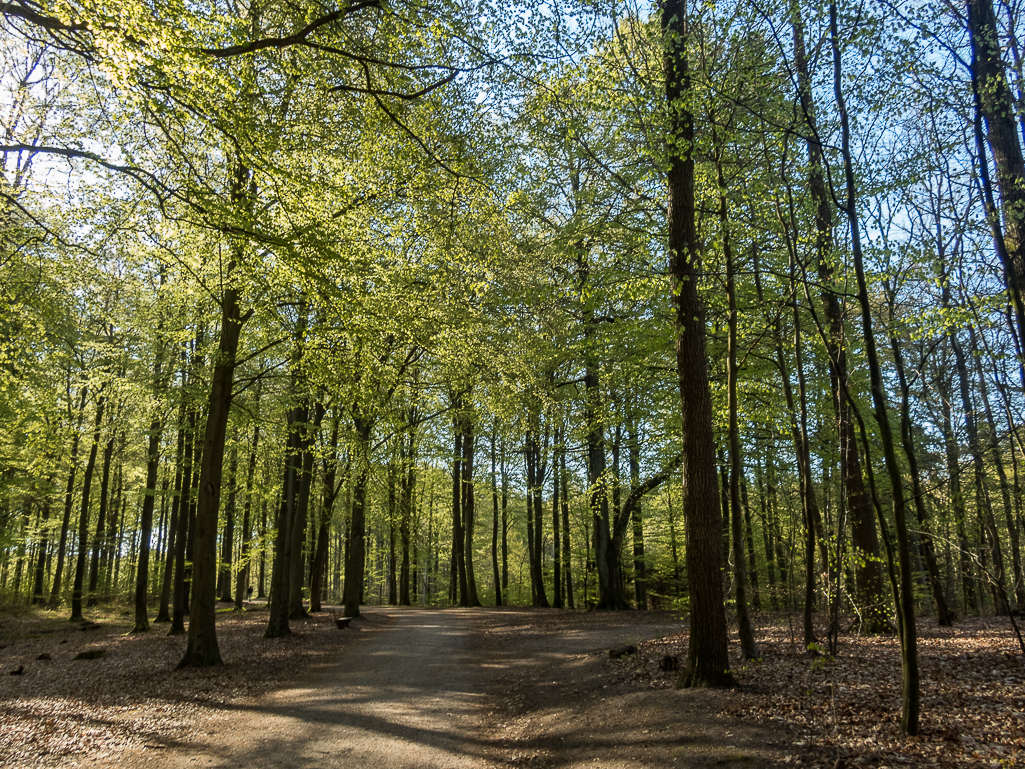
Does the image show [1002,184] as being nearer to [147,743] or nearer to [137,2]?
[137,2]

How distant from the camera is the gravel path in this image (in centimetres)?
561

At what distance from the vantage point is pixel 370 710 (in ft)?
23.8

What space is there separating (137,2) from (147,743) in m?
7.94

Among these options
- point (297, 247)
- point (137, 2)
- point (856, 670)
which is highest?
point (137, 2)

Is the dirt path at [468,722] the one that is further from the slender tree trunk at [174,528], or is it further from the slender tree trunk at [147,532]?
the slender tree trunk at [174,528]

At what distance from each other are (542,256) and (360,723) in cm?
1140

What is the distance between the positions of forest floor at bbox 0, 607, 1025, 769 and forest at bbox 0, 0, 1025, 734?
0.62 metres

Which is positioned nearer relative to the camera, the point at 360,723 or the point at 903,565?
the point at 903,565

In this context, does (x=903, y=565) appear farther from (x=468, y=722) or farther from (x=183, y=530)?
(x=183, y=530)

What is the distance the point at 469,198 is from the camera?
31.3 ft

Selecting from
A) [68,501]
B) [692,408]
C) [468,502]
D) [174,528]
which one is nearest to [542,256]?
[692,408]

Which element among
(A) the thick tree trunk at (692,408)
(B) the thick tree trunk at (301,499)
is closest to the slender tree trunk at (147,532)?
(B) the thick tree trunk at (301,499)

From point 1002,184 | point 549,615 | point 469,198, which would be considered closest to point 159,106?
point 469,198

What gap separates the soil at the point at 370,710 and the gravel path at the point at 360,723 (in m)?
0.02
